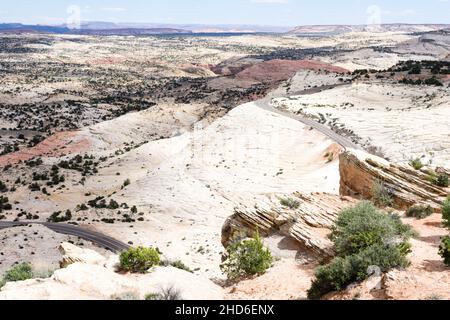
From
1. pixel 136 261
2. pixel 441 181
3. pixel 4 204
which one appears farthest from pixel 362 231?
pixel 4 204

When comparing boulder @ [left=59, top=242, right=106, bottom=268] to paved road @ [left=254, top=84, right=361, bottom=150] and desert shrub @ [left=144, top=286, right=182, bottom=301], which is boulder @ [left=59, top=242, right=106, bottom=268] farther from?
paved road @ [left=254, top=84, right=361, bottom=150]

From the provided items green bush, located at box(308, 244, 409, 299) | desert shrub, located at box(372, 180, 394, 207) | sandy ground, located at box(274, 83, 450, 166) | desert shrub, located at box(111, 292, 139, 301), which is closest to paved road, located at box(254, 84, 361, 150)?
sandy ground, located at box(274, 83, 450, 166)

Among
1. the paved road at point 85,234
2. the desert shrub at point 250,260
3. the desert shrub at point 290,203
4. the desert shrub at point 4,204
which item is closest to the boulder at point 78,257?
the desert shrub at point 250,260

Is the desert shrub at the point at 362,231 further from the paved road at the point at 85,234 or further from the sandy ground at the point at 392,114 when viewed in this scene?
the paved road at the point at 85,234

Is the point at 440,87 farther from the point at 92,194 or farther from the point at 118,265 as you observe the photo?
the point at 118,265

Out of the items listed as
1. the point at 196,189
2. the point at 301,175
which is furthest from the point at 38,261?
the point at 301,175

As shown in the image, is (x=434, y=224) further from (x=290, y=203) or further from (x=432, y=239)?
(x=290, y=203)
